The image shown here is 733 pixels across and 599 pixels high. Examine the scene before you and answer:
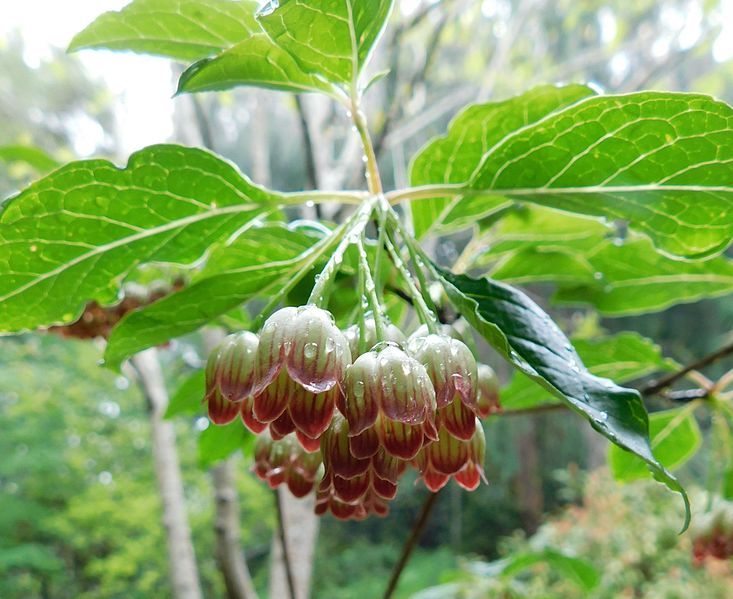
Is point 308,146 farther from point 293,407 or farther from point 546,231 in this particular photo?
point 293,407

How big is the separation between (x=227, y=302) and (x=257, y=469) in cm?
17

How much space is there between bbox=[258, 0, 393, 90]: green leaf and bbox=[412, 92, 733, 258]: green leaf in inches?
6.1

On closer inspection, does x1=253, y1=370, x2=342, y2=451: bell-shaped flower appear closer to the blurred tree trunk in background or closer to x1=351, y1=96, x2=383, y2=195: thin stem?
x1=351, y1=96, x2=383, y2=195: thin stem

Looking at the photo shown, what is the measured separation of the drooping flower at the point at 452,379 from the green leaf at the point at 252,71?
29 centimetres

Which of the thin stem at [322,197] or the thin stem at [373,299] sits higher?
the thin stem at [322,197]

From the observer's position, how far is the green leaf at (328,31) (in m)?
0.48

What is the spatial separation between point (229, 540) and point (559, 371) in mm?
1383

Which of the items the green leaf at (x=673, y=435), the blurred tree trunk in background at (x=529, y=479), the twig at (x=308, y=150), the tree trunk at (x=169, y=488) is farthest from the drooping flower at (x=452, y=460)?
the blurred tree trunk in background at (x=529, y=479)

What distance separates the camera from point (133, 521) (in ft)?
20.3

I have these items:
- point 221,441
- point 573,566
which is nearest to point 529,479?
point 573,566

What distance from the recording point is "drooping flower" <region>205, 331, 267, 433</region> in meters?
0.48

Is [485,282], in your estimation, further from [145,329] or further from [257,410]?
[145,329]

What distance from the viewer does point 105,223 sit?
0.59 meters

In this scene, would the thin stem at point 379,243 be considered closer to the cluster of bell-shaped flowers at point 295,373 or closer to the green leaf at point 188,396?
the cluster of bell-shaped flowers at point 295,373
